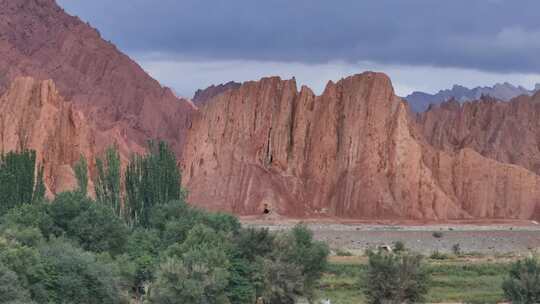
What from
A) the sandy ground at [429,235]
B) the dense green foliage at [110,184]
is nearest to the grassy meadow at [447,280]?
the dense green foliage at [110,184]

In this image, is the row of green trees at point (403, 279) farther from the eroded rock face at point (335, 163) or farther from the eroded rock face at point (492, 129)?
the eroded rock face at point (492, 129)

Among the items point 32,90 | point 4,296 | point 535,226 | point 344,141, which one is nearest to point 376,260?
point 4,296

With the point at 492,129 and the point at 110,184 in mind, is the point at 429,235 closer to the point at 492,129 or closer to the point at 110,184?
the point at 110,184

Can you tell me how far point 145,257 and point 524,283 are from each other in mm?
16174

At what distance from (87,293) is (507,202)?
78.6 metres

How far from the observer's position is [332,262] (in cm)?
6888

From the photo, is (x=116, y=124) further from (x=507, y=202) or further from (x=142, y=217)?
(x=142, y=217)

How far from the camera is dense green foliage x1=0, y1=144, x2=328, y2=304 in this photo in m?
43.1

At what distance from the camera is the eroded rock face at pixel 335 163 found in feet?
366

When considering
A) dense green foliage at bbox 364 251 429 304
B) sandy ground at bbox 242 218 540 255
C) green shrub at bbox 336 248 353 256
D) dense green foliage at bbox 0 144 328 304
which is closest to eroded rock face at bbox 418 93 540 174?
sandy ground at bbox 242 218 540 255

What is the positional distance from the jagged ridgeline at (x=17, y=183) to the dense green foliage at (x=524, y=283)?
85.4ft

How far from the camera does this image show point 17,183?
62781 millimetres

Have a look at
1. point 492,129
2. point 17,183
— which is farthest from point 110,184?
point 492,129

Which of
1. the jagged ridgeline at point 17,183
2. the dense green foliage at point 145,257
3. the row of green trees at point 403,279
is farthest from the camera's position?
the jagged ridgeline at point 17,183
